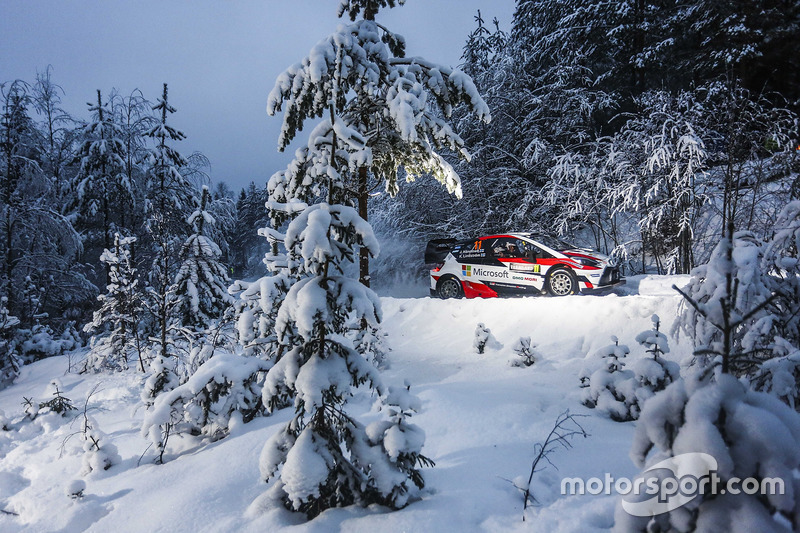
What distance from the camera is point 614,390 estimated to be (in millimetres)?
4500

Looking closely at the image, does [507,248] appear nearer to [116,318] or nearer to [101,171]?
[116,318]

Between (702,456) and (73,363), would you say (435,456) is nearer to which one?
(702,456)

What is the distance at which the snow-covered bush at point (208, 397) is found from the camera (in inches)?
154

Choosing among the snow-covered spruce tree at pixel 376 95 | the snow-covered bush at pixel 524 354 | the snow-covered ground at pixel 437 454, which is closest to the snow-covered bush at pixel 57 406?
the snow-covered ground at pixel 437 454

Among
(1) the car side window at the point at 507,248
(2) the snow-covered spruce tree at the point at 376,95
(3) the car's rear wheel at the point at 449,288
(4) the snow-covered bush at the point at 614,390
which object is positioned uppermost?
(2) the snow-covered spruce tree at the point at 376,95

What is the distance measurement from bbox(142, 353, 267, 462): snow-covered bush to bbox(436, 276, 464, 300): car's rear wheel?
7631 millimetres

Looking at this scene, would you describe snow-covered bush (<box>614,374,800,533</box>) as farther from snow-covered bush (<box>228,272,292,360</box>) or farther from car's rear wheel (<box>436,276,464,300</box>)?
car's rear wheel (<box>436,276,464,300</box>)

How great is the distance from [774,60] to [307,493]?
68.8ft

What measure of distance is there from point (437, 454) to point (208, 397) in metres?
2.39

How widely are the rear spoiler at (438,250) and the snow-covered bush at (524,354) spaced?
541 cm

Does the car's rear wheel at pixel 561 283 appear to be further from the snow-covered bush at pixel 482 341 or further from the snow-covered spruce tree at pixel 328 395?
the snow-covered spruce tree at pixel 328 395

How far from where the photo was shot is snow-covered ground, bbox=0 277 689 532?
2.73 meters

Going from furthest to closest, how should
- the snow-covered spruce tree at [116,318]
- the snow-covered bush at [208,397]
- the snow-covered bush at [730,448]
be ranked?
the snow-covered spruce tree at [116,318], the snow-covered bush at [208,397], the snow-covered bush at [730,448]

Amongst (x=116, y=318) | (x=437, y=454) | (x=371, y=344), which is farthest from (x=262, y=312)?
(x=116, y=318)
